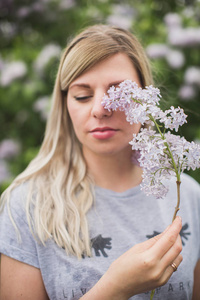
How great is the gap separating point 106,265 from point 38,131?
2.46 m

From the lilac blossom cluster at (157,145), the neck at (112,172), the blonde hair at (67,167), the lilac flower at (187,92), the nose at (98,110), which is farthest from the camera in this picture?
the lilac flower at (187,92)

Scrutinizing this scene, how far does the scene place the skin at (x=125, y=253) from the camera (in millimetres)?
1091

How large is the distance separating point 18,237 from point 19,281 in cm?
19

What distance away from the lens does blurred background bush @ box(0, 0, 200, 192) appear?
3382 mm

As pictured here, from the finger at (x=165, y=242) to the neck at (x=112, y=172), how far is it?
2.23ft

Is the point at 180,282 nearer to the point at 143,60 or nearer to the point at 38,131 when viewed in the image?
the point at 143,60

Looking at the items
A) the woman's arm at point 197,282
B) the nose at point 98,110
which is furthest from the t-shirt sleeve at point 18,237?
the woman's arm at point 197,282

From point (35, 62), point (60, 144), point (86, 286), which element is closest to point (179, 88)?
point (35, 62)

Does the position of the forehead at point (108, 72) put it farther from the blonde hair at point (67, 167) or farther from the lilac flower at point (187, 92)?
the lilac flower at point (187, 92)

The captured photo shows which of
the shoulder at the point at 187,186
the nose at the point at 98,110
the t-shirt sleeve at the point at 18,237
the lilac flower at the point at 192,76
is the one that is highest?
the lilac flower at the point at 192,76

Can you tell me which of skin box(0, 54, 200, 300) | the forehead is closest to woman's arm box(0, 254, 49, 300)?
skin box(0, 54, 200, 300)

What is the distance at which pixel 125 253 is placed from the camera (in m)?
1.18

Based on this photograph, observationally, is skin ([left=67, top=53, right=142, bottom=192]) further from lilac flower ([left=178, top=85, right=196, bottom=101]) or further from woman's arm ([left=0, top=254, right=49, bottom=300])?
lilac flower ([left=178, top=85, right=196, bottom=101])

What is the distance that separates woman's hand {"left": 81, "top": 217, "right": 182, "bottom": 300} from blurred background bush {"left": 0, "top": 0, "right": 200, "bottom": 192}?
5.88ft
